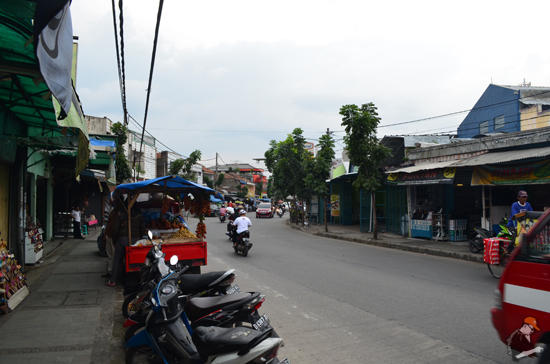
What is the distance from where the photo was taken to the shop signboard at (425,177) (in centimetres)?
1421

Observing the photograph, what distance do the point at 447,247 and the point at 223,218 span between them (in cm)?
2202

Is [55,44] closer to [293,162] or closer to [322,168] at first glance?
[322,168]

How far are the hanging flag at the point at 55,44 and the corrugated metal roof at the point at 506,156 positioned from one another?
37.7 feet

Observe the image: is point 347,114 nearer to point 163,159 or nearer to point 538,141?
point 538,141

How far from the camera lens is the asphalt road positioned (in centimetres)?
501

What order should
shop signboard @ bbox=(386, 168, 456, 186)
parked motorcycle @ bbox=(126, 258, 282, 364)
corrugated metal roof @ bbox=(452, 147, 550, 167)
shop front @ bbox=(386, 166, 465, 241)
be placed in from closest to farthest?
parked motorcycle @ bbox=(126, 258, 282, 364), corrugated metal roof @ bbox=(452, 147, 550, 167), shop signboard @ bbox=(386, 168, 456, 186), shop front @ bbox=(386, 166, 465, 241)

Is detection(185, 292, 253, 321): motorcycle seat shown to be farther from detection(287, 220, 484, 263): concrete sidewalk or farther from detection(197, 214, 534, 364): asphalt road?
detection(287, 220, 484, 263): concrete sidewalk

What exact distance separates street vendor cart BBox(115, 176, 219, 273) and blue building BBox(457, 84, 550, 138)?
2124 centimetres

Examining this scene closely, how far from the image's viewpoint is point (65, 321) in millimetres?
6129

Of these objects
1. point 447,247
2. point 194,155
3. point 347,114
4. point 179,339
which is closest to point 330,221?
point 347,114

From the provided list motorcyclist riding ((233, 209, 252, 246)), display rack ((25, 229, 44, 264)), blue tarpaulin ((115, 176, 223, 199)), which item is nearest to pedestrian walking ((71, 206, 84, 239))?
display rack ((25, 229, 44, 264))

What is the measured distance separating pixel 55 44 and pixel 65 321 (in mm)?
4665

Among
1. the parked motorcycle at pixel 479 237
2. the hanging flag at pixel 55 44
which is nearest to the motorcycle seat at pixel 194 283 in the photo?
the hanging flag at pixel 55 44

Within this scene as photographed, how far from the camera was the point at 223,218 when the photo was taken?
3388cm
